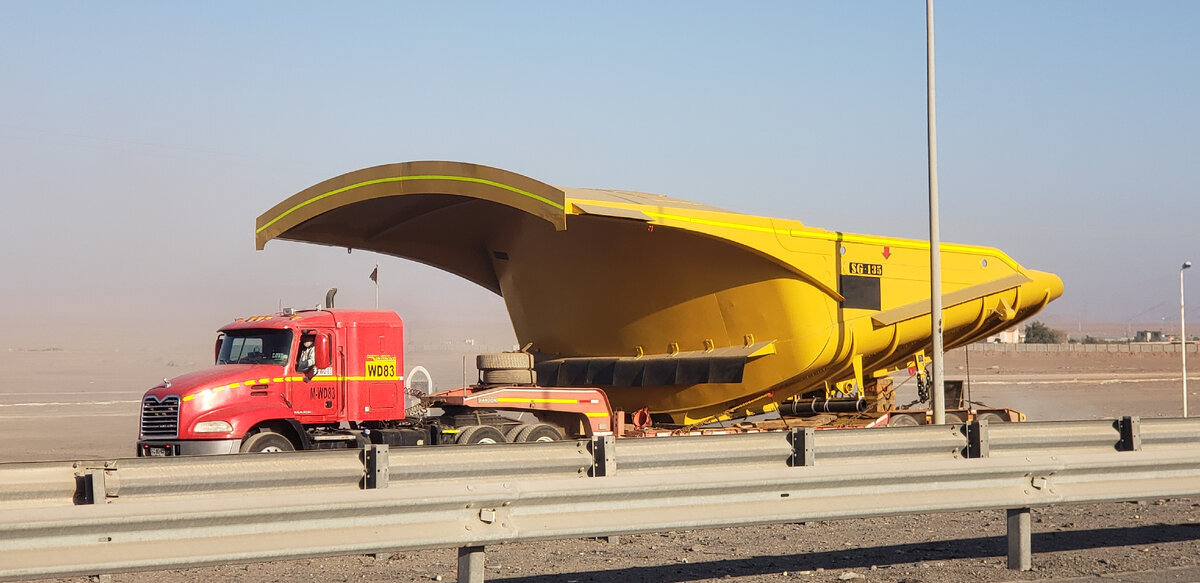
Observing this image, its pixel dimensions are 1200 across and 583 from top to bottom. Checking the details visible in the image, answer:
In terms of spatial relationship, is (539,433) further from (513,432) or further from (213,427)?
(213,427)

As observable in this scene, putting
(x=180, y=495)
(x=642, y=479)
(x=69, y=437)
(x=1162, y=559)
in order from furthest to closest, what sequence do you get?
(x=69, y=437), (x=1162, y=559), (x=642, y=479), (x=180, y=495)

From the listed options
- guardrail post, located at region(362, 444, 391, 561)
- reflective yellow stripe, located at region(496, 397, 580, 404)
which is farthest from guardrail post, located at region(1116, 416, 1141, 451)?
reflective yellow stripe, located at region(496, 397, 580, 404)

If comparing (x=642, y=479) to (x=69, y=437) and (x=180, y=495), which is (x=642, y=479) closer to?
(x=180, y=495)

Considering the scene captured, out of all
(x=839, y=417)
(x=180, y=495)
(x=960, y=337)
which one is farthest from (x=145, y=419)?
(x=960, y=337)

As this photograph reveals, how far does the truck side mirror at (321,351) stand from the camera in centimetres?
1522

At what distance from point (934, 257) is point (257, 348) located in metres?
10.2

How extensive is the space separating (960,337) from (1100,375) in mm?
47906

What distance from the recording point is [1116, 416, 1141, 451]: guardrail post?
8289 mm

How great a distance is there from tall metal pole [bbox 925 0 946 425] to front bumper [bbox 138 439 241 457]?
10.1 m

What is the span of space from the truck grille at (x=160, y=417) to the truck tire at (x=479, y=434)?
3.59 m

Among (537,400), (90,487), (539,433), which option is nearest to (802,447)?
(90,487)

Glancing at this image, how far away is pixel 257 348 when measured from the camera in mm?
15234

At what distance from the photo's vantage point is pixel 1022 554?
26.6 ft

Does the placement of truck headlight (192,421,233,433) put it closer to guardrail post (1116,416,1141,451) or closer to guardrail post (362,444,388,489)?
guardrail post (362,444,388,489)
